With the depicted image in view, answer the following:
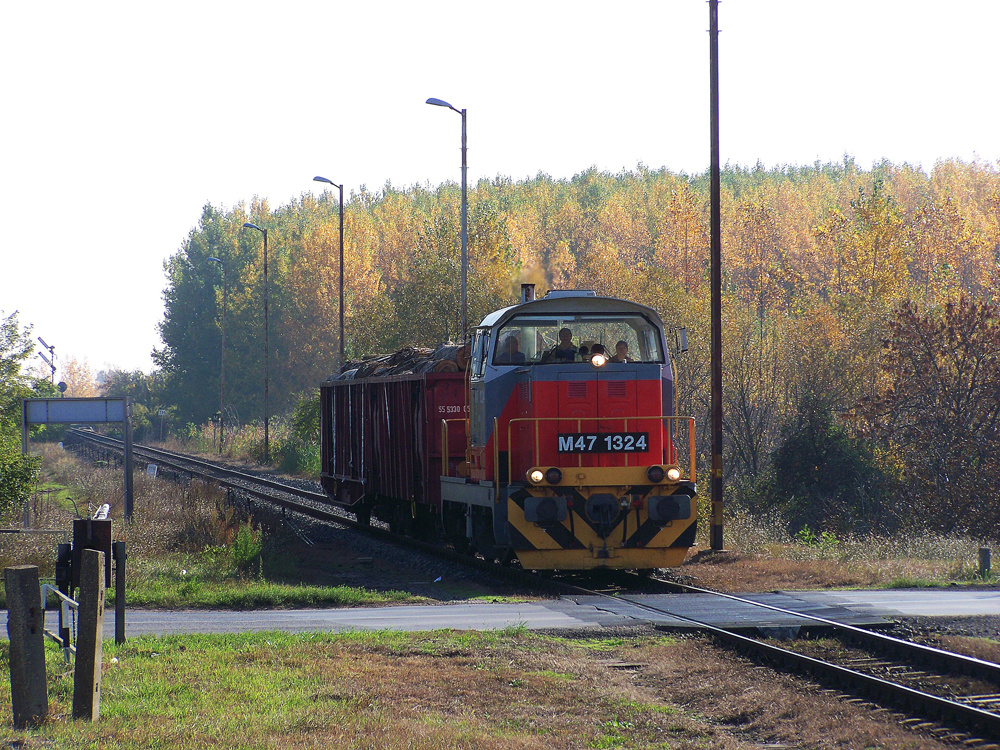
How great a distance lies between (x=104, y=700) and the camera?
7.52 m

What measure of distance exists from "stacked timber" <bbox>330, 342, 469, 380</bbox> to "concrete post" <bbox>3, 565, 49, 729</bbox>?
9411 mm

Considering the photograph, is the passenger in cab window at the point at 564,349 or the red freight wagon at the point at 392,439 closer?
the passenger in cab window at the point at 564,349

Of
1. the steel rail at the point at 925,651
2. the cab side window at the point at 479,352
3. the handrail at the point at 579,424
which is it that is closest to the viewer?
the steel rail at the point at 925,651

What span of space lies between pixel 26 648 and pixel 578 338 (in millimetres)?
8516

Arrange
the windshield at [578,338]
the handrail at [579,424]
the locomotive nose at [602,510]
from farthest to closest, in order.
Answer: the windshield at [578,338], the locomotive nose at [602,510], the handrail at [579,424]

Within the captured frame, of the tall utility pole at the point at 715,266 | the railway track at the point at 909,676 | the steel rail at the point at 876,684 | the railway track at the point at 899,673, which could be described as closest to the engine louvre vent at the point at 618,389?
the railway track at the point at 899,673

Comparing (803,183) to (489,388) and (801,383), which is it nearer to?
(801,383)

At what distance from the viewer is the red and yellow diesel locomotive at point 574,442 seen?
13.1m

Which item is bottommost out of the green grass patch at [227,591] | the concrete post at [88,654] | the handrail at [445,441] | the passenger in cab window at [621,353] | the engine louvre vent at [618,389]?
the green grass patch at [227,591]

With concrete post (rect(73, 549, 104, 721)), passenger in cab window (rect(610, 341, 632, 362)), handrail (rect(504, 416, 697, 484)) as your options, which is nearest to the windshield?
passenger in cab window (rect(610, 341, 632, 362))

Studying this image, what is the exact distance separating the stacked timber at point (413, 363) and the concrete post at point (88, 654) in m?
9.17

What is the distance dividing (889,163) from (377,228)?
57.4 m

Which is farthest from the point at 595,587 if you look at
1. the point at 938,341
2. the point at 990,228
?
the point at 990,228

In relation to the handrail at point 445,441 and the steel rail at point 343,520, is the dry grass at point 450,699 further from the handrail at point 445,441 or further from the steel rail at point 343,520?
the handrail at point 445,441
